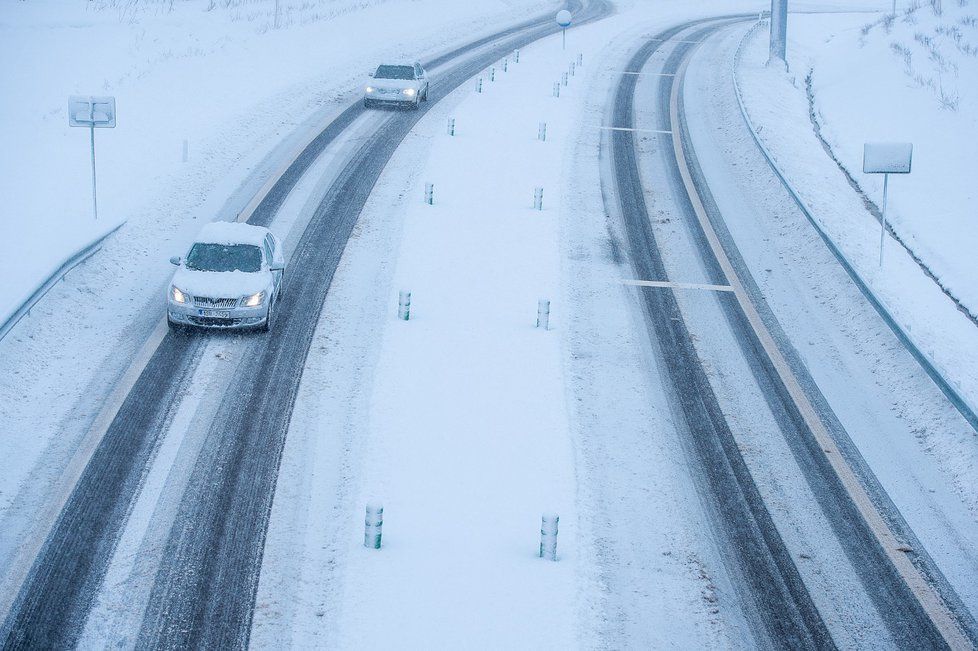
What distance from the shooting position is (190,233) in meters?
23.5

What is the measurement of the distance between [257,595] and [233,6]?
48.7m

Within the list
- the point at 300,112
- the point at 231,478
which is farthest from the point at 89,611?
the point at 300,112

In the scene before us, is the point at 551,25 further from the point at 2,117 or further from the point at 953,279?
the point at 953,279

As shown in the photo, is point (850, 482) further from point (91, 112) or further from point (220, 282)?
point (91, 112)

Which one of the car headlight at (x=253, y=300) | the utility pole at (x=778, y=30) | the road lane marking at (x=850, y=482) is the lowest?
the road lane marking at (x=850, y=482)

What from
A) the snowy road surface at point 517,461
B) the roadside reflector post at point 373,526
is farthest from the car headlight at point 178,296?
A: the roadside reflector post at point 373,526

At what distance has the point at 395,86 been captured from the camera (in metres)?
35.8

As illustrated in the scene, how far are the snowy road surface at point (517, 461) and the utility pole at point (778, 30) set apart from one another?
21140 mm

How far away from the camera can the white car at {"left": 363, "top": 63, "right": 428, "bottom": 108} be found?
117 feet

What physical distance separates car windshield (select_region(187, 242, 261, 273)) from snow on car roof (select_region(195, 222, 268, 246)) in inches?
3.6

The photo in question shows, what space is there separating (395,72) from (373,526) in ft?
89.2

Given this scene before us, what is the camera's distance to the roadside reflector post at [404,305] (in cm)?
1897

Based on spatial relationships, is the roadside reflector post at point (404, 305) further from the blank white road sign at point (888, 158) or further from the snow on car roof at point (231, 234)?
the blank white road sign at point (888, 158)

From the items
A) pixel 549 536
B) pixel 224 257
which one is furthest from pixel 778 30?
pixel 549 536
